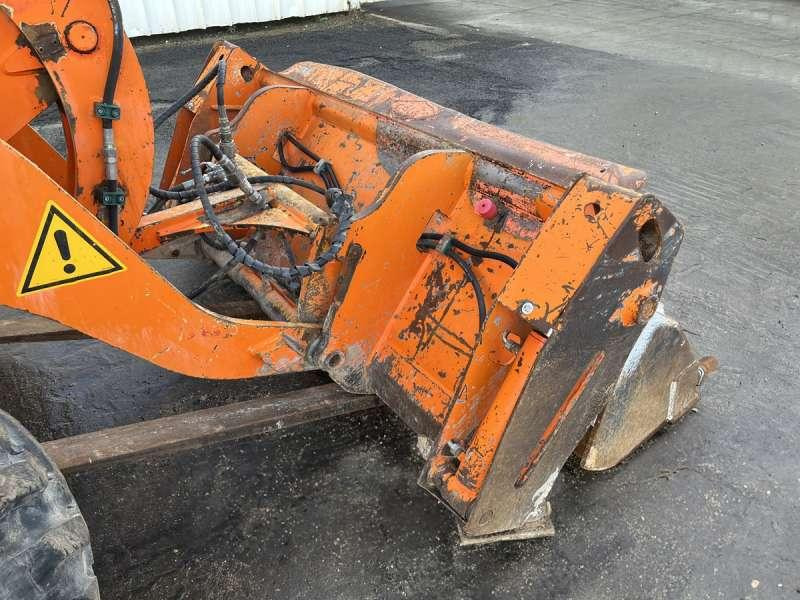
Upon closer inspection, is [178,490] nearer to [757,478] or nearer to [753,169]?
[757,478]

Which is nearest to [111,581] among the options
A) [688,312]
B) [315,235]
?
[315,235]

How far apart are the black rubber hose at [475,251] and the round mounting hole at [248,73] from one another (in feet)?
4.54

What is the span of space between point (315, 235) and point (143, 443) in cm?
90

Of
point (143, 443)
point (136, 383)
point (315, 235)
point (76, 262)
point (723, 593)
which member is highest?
point (76, 262)

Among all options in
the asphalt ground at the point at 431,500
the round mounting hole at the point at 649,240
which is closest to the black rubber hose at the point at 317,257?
the round mounting hole at the point at 649,240

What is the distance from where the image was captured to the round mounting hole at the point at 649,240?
1839mm

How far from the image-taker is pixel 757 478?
2.74 m

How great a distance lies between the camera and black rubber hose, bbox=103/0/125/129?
191 centimetres

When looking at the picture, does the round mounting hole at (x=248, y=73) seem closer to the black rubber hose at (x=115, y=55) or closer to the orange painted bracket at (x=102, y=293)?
the black rubber hose at (x=115, y=55)

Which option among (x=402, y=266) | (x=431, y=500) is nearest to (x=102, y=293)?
(x=402, y=266)

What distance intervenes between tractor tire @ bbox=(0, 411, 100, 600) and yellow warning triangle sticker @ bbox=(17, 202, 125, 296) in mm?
331

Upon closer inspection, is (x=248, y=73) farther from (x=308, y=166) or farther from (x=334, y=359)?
(x=334, y=359)

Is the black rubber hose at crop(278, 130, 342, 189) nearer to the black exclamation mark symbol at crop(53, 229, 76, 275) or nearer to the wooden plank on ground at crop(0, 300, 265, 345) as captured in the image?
the wooden plank on ground at crop(0, 300, 265, 345)

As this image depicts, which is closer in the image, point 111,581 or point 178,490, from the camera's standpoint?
point 111,581
